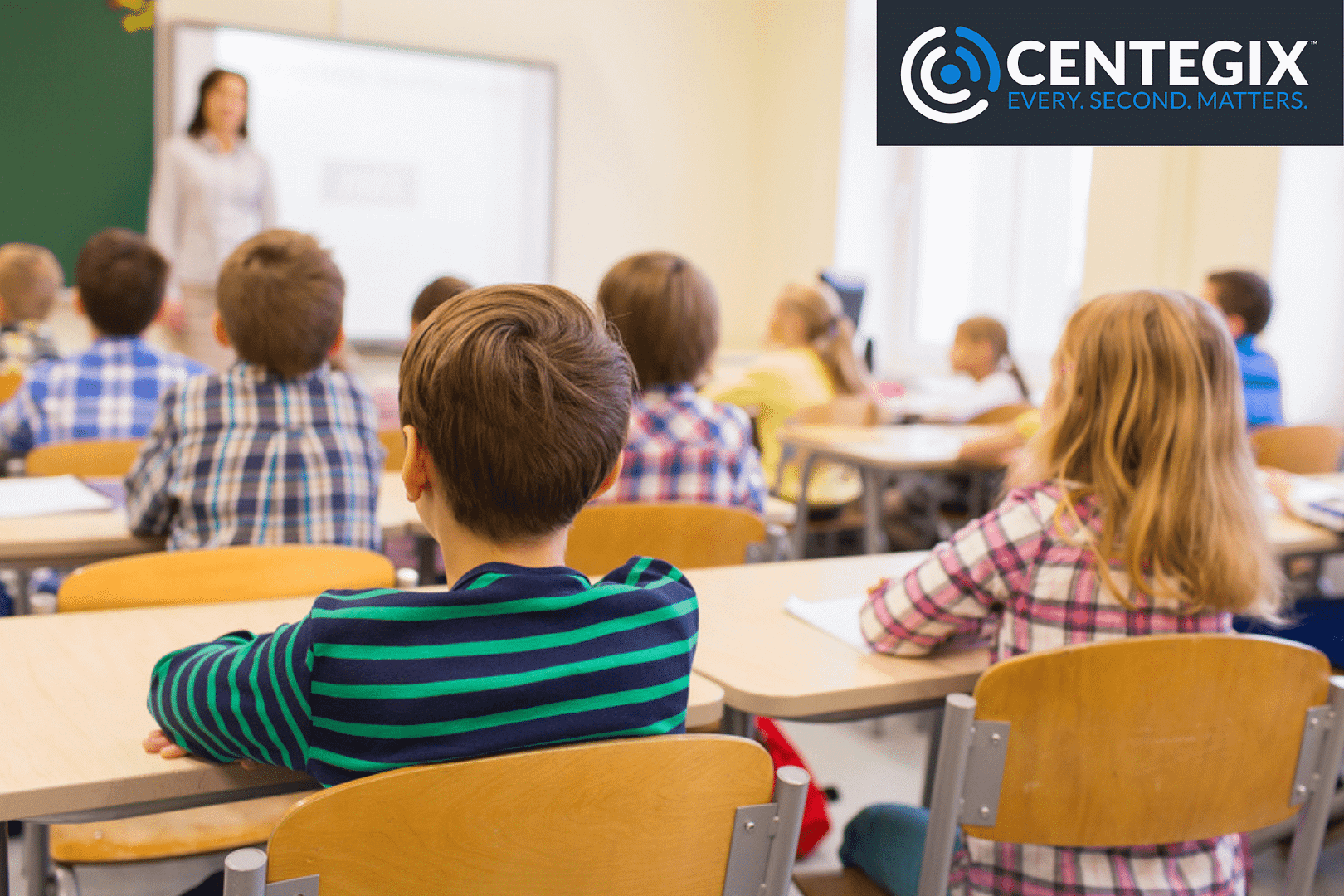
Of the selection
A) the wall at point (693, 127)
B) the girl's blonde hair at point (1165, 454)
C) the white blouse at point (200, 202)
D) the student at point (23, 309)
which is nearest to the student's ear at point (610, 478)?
the girl's blonde hair at point (1165, 454)

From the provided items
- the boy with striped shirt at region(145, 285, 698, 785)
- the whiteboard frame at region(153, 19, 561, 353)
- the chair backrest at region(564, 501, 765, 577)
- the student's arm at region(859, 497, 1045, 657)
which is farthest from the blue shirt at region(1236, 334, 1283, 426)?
the whiteboard frame at region(153, 19, 561, 353)

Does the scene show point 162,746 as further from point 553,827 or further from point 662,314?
point 662,314

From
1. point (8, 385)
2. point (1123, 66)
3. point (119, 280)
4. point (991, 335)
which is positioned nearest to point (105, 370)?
point (119, 280)

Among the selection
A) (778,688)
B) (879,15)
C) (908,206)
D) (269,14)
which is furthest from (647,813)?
(908,206)

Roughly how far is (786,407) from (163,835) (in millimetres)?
2792

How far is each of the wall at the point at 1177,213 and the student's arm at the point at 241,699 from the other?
4246mm

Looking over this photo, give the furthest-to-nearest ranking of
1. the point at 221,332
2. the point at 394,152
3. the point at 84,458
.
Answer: the point at 394,152 → the point at 84,458 → the point at 221,332

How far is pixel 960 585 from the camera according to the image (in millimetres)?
1409

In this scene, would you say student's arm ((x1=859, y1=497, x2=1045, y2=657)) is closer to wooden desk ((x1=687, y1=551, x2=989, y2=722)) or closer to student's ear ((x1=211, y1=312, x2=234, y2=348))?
wooden desk ((x1=687, y1=551, x2=989, y2=722))

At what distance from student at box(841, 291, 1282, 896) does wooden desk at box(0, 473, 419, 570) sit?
2.91ft

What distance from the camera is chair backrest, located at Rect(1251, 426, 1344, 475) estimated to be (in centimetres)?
341

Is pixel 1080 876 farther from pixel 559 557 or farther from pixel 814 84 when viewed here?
pixel 814 84

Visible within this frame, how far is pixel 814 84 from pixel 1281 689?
18.3 feet

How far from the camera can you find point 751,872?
0.95 m
